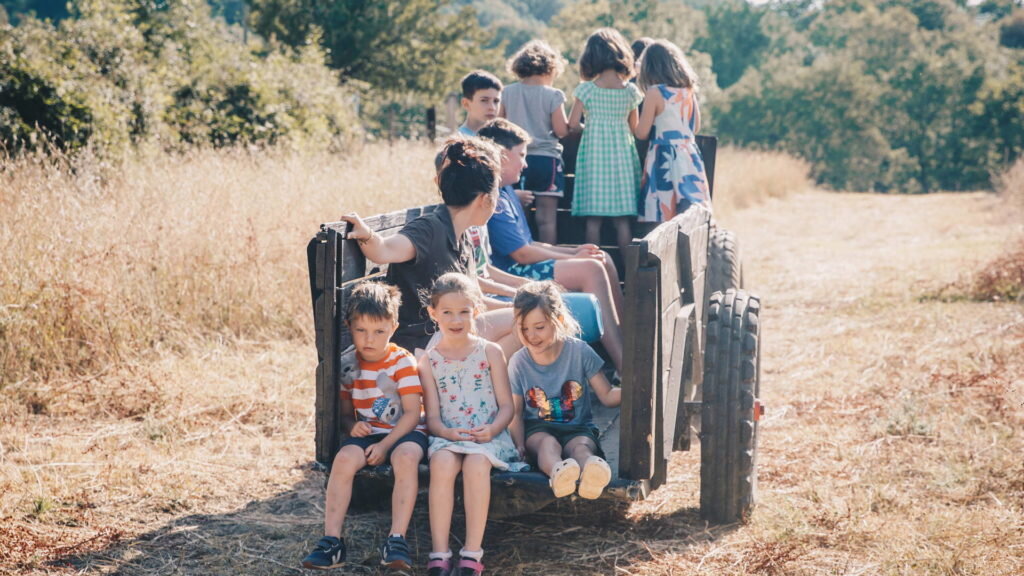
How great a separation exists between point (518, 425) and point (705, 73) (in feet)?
103

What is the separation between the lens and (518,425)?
354 centimetres

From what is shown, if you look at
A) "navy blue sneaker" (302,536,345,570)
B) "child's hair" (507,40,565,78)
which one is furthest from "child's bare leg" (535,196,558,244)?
"navy blue sneaker" (302,536,345,570)

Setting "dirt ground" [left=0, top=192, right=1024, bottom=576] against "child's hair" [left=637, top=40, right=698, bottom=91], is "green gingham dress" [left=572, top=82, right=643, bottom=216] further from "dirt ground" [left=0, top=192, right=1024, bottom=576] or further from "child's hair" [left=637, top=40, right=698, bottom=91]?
"dirt ground" [left=0, top=192, right=1024, bottom=576]

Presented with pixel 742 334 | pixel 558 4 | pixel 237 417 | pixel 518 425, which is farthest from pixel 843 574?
pixel 558 4

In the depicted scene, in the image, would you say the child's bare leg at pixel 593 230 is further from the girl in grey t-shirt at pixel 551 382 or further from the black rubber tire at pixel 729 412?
the girl in grey t-shirt at pixel 551 382

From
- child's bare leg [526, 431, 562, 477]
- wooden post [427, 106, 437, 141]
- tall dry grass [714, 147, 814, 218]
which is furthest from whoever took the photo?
tall dry grass [714, 147, 814, 218]

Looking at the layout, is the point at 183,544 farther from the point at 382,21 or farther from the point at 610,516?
the point at 382,21

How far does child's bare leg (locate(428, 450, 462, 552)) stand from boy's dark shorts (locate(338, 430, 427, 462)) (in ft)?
0.44

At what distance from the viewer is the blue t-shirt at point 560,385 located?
362cm

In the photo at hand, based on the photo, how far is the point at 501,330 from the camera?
4.02m

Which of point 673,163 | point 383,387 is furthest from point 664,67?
point 383,387

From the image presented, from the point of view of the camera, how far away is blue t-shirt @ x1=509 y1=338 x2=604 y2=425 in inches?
143

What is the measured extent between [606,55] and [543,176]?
0.81 metres

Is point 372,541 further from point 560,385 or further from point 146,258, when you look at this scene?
point 146,258
